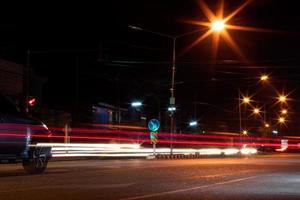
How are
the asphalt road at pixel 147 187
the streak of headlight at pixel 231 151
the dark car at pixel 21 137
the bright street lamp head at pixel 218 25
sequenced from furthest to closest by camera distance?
the streak of headlight at pixel 231 151
the bright street lamp head at pixel 218 25
the dark car at pixel 21 137
the asphalt road at pixel 147 187

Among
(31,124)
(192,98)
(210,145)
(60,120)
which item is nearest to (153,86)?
(192,98)

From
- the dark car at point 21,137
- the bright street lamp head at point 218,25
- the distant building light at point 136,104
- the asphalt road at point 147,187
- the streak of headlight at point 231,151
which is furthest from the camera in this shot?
the distant building light at point 136,104

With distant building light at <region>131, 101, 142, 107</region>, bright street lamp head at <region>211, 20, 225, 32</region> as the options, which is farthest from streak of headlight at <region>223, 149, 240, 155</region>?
bright street lamp head at <region>211, 20, 225, 32</region>

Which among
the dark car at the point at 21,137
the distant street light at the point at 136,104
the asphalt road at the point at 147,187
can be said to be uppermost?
the distant street light at the point at 136,104

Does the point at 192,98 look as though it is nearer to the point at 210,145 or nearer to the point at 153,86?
the point at 153,86

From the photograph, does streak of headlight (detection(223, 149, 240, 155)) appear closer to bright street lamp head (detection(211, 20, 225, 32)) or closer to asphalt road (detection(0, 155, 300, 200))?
bright street lamp head (detection(211, 20, 225, 32))

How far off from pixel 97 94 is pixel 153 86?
13.4 m

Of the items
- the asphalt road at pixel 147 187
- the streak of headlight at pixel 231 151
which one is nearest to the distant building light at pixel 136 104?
the streak of headlight at pixel 231 151

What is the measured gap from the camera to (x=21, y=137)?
687 inches

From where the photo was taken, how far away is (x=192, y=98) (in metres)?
96.0

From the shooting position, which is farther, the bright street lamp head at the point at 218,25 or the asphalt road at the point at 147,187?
the bright street lamp head at the point at 218,25

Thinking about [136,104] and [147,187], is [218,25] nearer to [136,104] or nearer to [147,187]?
[147,187]

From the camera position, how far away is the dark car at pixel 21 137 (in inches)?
663

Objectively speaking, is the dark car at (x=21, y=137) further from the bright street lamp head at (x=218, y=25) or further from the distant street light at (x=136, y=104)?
the distant street light at (x=136, y=104)
